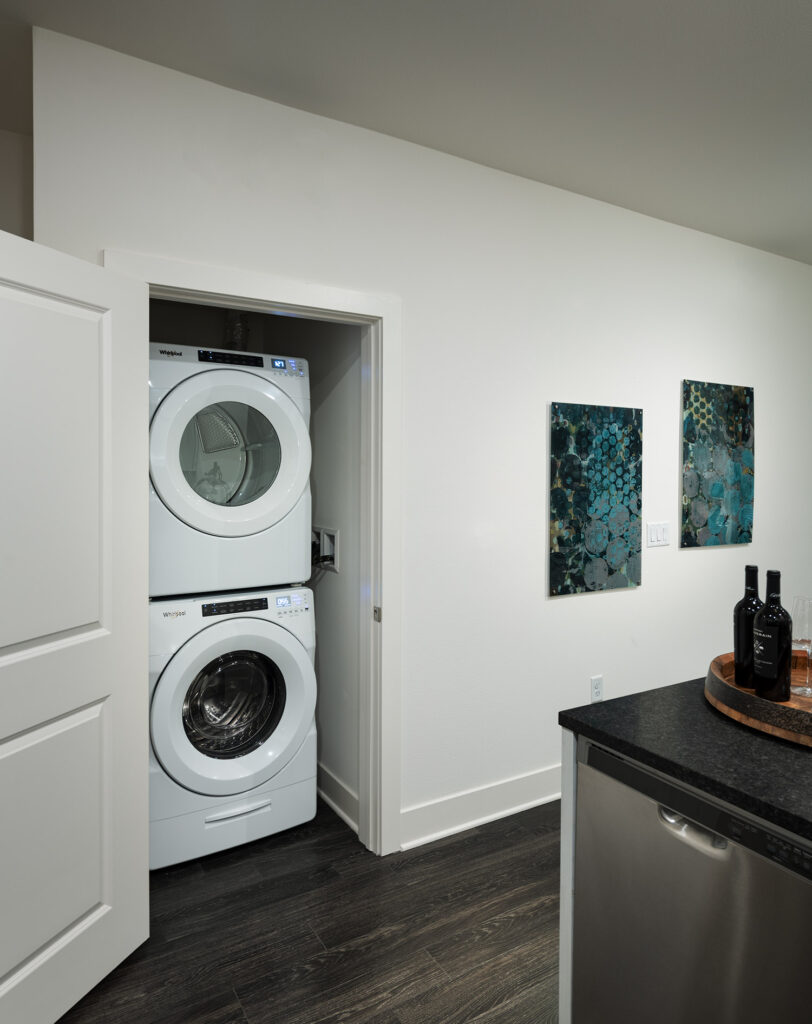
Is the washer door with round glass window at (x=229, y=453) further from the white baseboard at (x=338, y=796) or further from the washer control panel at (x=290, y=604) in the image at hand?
the white baseboard at (x=338, y=796)

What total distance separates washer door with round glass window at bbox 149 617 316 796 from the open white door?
1.36 feet

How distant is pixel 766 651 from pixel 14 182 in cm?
285

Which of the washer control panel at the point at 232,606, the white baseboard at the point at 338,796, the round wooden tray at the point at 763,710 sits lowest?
the white baseboard at the point at 338,796

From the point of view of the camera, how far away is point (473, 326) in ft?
8.50

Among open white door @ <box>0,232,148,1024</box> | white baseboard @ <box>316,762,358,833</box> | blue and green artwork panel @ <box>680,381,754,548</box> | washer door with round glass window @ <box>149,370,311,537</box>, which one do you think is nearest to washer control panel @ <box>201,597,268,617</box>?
washer door with round glass window @ <box>149,370,311,537</box>

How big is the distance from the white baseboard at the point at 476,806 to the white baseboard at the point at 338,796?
0.26 meters

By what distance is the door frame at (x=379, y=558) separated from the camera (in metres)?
2.38

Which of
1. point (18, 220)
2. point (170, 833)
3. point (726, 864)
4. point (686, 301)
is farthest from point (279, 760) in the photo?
point (686, 301)

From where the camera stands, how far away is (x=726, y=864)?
3.83 ft

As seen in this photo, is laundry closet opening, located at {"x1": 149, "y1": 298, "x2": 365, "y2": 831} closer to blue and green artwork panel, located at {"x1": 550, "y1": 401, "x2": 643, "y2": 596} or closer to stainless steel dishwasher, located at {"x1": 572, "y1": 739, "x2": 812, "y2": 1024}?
blue and green artwork panel, located at {"x1": 550, "y1": 401, "x2": 643, "y2": 596}

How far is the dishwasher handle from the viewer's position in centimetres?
118

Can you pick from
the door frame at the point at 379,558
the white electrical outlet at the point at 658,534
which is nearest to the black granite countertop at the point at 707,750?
the door frame at the point at 379,558

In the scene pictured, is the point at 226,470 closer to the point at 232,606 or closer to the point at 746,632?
the point at 232,606

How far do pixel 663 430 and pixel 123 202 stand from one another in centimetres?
248
